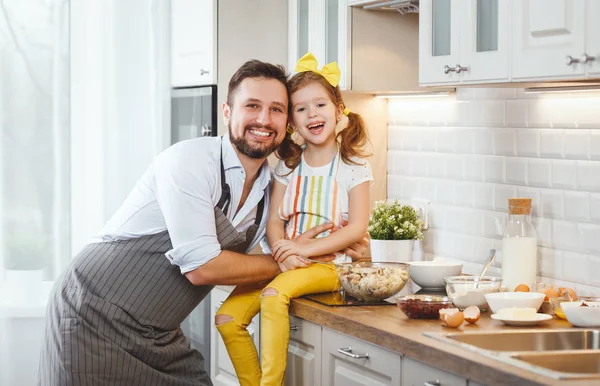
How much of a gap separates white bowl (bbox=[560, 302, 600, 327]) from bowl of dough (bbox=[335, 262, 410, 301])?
537mm

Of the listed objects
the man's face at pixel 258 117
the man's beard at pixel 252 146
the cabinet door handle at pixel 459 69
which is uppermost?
the cabinet door handle at pixel 459 69

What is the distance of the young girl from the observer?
9.15ft

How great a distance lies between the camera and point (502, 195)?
10.6 ft

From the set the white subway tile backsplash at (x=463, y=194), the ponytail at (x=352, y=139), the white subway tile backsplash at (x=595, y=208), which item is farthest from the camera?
the white subway tile backsplash at (x=463, y=194)

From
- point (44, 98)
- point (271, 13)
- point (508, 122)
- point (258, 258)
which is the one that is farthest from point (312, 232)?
point (44, 98)

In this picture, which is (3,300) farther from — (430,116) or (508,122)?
(508,122)

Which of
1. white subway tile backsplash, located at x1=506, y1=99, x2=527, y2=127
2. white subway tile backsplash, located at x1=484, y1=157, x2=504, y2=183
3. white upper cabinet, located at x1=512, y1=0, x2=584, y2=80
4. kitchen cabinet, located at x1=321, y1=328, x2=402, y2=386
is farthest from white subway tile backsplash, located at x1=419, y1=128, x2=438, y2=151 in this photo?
kitchen cabinet, located at x1=321, y1=328, x2=402, y2=386

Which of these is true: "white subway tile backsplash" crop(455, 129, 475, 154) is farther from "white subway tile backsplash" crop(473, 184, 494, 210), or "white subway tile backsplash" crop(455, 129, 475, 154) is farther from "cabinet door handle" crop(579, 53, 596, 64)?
"cabinet door handle" crop(579, 53, 596, 64)

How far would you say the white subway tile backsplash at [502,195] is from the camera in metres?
3.18

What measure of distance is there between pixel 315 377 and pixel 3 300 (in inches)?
69.7

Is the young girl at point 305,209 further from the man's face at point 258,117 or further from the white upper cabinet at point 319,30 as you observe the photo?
the white upper cabinet at point 319,30

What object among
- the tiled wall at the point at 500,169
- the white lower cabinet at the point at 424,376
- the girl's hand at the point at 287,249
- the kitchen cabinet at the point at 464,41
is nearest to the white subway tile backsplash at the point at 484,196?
the tiled wall at the point at 500,169

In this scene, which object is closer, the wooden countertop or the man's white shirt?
the wooden countertop

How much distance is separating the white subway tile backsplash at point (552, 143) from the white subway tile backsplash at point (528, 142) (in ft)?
0.07
